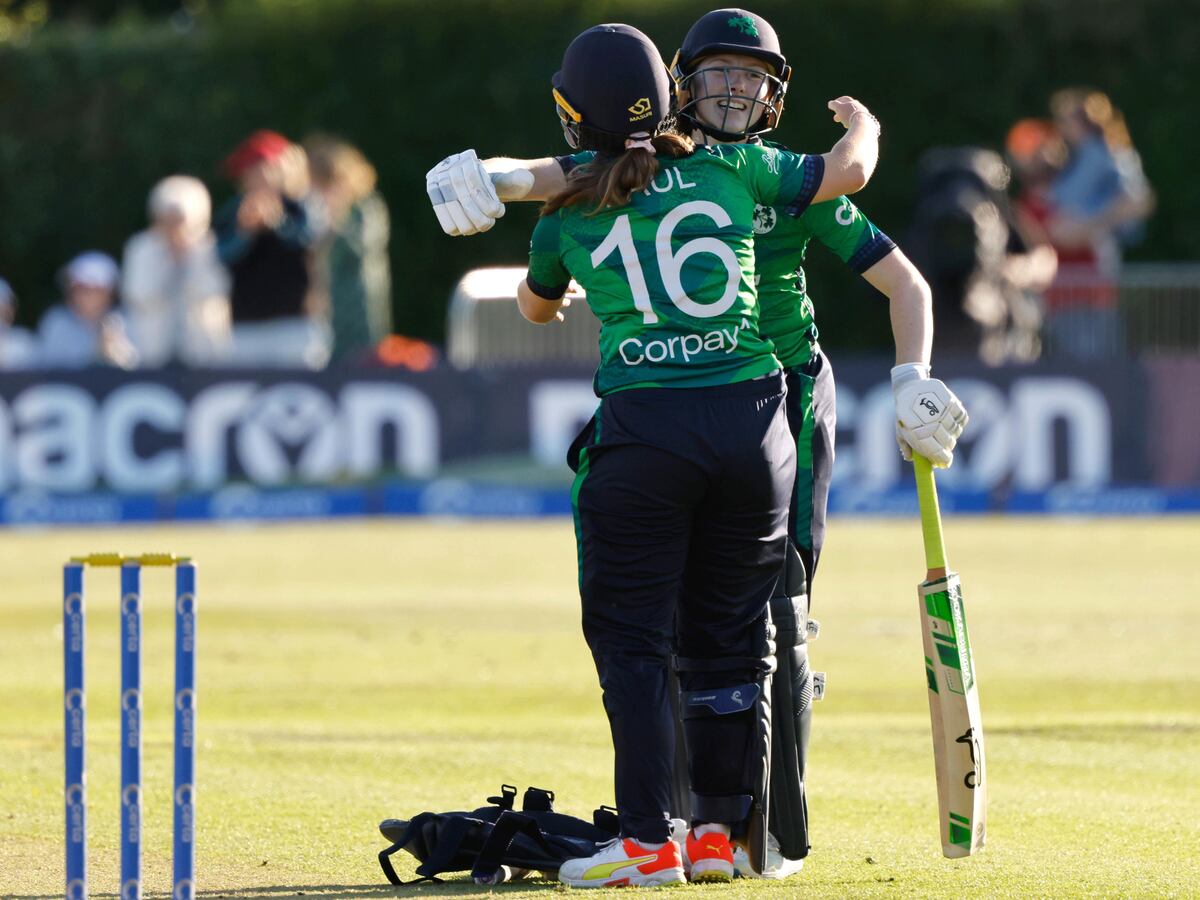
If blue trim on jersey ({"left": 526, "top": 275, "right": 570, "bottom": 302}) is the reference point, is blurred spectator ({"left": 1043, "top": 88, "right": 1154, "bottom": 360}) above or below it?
above

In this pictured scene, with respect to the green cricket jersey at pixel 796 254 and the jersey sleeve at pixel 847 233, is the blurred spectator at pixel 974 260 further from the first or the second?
the jersey sleeve at pixel 847 233

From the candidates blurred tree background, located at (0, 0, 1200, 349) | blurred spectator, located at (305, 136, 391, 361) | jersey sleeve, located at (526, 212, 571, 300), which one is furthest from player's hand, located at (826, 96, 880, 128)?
blurred tree background, located at (0, 0, 1200, 349)

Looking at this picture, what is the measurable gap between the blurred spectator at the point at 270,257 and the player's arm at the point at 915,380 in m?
11.4

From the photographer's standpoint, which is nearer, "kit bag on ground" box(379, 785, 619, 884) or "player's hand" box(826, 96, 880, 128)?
"kit bag on ground" box(379, 785, 619, 884)

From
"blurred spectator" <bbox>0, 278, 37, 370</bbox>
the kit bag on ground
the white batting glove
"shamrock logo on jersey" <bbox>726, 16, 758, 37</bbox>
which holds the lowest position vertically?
the kit bag on ground

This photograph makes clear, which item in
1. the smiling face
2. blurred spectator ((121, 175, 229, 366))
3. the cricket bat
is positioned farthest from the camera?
blurred spectator ((121, 175, 229, 366))

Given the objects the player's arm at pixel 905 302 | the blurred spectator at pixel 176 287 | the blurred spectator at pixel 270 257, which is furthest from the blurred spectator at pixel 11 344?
the player's arm at pixel 905 302

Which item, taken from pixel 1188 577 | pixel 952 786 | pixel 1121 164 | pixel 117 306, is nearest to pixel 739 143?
pixel 952 786

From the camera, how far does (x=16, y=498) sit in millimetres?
15984

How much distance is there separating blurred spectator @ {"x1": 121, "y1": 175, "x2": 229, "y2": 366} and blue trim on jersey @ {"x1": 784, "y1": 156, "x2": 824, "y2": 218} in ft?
39.0

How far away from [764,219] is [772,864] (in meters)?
1.55

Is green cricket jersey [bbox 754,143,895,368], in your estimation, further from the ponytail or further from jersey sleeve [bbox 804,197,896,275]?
the ponytail

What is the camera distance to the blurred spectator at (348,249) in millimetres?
17188

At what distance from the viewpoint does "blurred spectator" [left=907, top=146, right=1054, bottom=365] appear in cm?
1719
